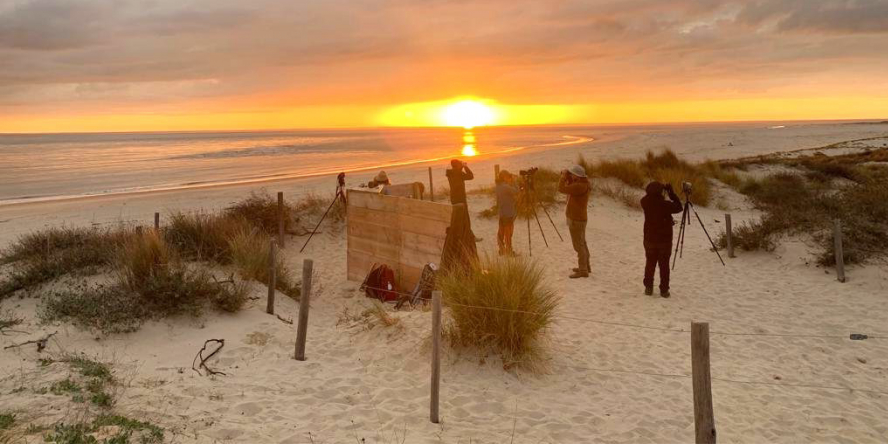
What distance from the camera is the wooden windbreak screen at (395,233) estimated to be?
32.0 feet

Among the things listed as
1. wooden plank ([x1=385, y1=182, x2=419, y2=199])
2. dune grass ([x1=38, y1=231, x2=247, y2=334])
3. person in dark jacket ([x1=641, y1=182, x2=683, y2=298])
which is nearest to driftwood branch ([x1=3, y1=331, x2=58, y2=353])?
dune grass ([x1=38, y1=231, x2=247, y2=334])

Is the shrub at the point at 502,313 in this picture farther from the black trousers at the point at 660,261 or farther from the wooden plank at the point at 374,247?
the wooden plank at the point at 374,247

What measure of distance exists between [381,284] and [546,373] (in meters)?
4.44

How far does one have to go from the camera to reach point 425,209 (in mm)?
9836

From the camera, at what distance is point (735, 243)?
41.6 feet

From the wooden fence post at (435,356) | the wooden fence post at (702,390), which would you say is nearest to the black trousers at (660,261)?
the wooden fence post at (435,356)

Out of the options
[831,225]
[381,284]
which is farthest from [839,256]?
[381,284]

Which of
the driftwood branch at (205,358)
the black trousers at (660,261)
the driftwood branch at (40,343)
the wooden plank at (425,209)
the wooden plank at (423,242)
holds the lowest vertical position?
the driftwood branch at (205,358)

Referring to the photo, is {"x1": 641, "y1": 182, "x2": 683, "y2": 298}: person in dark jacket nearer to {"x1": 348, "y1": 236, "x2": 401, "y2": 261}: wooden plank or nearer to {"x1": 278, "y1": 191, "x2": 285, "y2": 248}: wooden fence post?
{"x1": 348, "y1": 236, "x2": 401, "y2": 261}: wooden plank

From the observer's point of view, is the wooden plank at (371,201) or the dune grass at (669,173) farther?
the dune grass at (669,173)

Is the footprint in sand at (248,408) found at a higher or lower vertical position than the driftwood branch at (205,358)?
lower

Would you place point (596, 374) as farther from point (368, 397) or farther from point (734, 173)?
point (734, 173)

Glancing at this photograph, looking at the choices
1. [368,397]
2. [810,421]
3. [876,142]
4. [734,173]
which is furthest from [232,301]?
[876,142]

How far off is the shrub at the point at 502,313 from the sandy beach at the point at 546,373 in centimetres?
21
